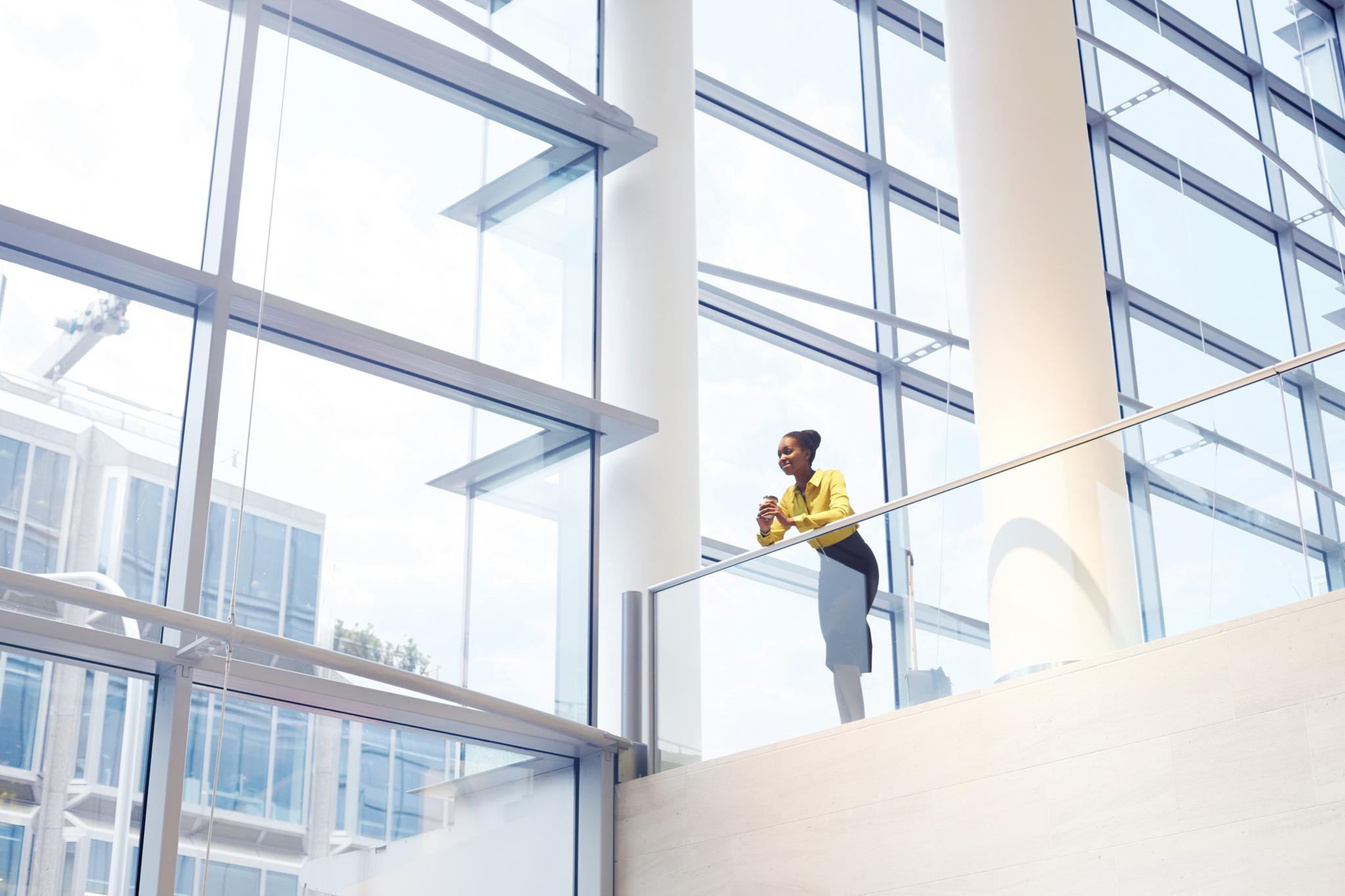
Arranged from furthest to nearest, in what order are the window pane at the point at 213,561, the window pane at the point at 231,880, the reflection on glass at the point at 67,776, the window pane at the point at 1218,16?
the window pane at the point at 1218,16
the window pane at the point at 213,561
the window pane at the point at 231,880
the reflection on glass at the point at 67,776

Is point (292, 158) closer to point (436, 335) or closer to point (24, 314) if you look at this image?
point (436, 335)

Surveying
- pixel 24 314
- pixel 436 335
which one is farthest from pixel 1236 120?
pixel 24 314

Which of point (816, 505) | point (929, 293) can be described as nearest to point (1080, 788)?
point (816, 505)

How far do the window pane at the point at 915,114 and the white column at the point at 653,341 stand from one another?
15.7 feet

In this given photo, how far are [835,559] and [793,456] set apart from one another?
2.54 ft

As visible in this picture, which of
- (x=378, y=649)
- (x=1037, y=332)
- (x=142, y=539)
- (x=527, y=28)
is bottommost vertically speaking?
(x=378, y=649)

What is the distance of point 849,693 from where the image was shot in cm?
915

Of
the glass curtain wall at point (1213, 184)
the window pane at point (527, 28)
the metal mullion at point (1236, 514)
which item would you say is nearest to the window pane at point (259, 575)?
the window pane at point (527, 28)

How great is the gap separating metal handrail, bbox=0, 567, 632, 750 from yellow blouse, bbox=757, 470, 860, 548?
1.72 metres

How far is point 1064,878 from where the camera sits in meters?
7.66

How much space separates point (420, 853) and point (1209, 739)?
457 cm

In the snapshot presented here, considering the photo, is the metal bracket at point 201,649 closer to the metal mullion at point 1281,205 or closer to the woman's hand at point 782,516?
the woman's hand at point 782,516

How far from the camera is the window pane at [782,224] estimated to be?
1542 centimetres

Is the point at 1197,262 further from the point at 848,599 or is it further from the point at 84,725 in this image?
the point at 84,725
